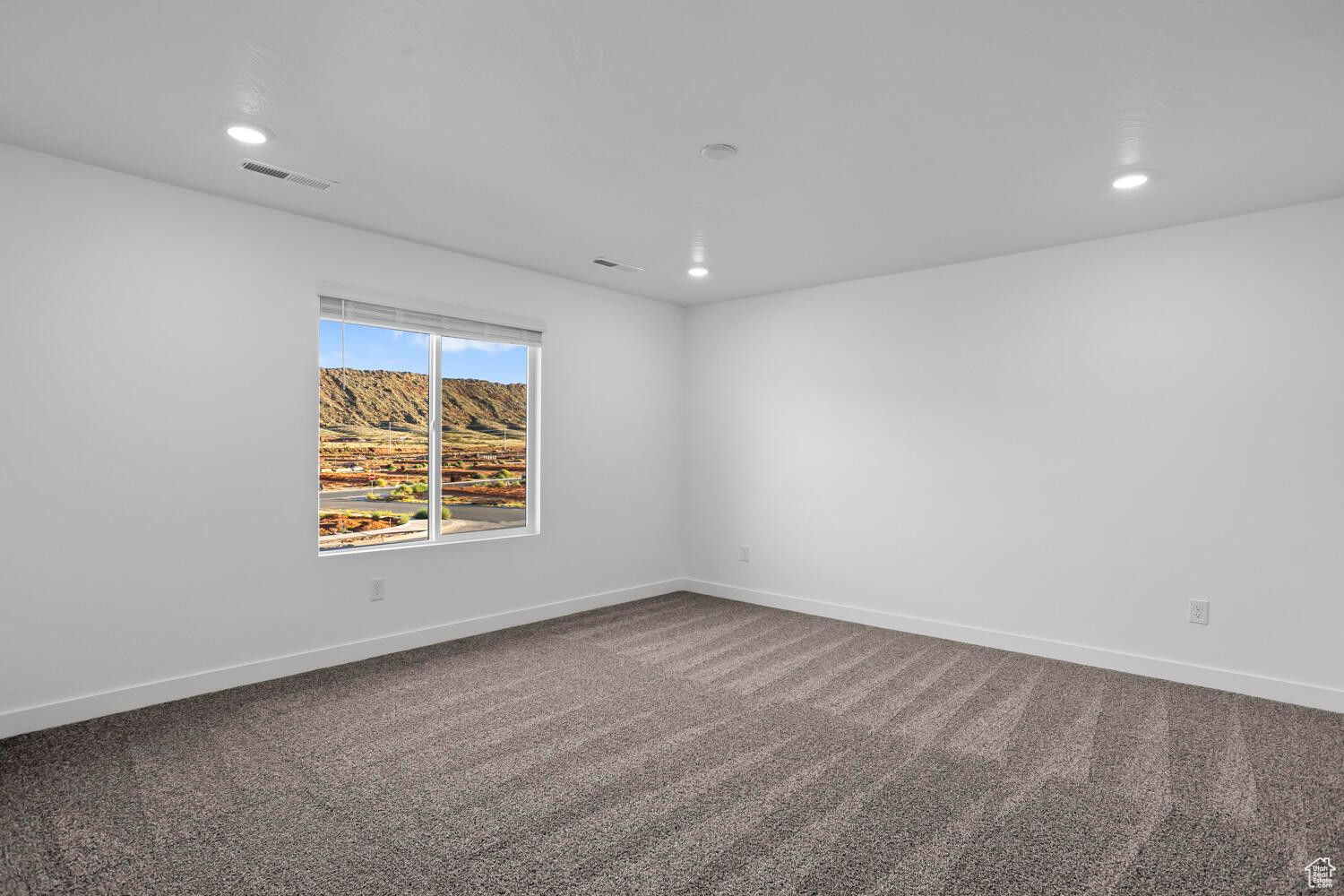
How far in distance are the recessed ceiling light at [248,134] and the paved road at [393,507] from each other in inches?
72.2

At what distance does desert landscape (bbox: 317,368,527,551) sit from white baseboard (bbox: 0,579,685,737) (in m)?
0.59

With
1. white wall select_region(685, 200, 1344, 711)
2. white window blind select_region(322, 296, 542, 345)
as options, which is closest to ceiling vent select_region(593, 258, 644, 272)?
white window blind select_region(322, 296, 542, 345)

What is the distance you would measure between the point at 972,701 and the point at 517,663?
7.84 ft

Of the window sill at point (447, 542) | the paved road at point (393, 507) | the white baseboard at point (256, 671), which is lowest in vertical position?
the white baseboard at point (256, 671)

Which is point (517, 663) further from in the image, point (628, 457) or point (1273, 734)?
point (1273, 734)

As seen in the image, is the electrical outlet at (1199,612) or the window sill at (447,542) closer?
the electrical outlet at (1199,612)

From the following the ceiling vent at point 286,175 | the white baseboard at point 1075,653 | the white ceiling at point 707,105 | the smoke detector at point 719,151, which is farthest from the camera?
the white baseboard at point 1075,653

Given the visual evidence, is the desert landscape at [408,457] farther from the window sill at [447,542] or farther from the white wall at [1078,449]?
the white wall at [1078,449]

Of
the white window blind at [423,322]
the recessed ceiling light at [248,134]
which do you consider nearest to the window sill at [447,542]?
the white window blind at [423,322]

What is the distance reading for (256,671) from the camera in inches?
136

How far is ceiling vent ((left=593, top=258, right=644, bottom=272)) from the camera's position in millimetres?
4441

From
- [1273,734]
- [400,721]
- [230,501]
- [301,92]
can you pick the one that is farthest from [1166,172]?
[230,501]

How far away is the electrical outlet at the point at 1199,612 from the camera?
11.7ft

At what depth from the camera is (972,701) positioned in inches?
129
